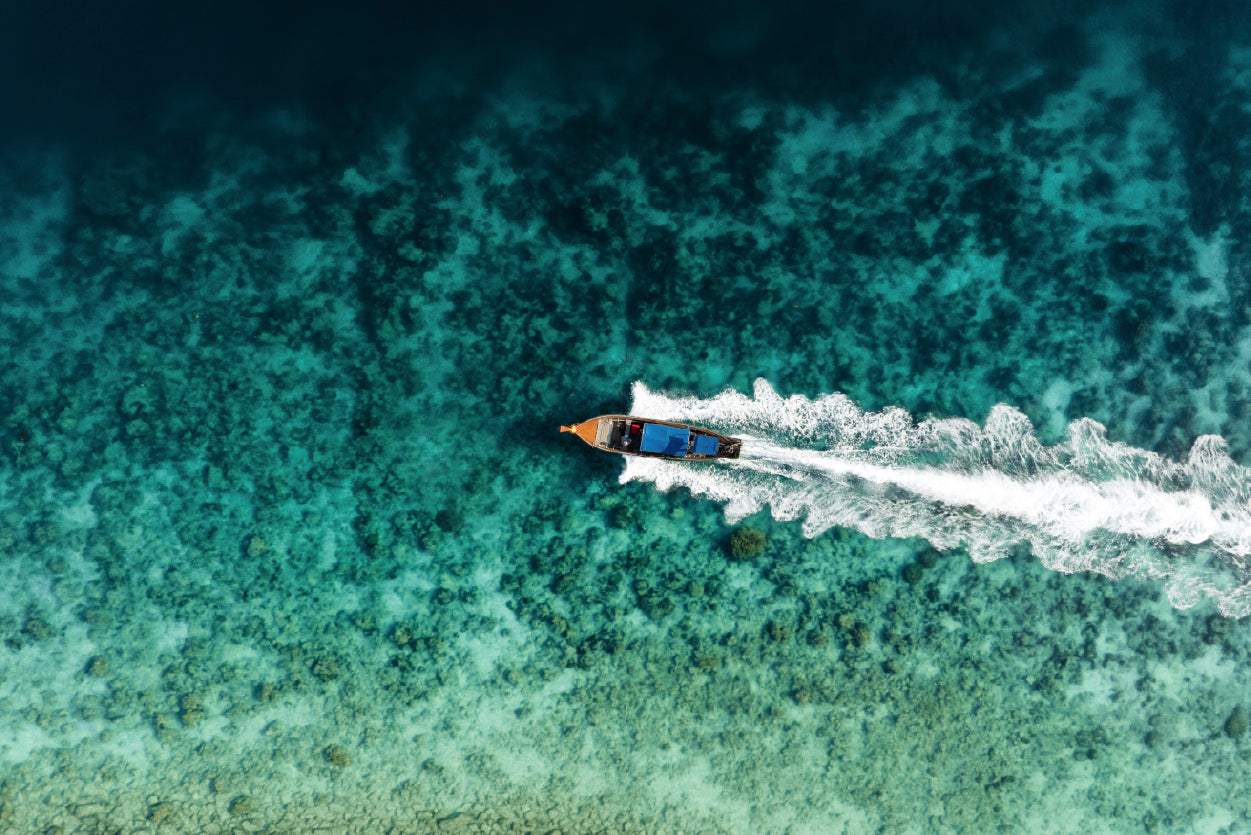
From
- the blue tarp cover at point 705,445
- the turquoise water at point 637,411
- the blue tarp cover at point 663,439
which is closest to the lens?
the blue tarp cover at point 663,439

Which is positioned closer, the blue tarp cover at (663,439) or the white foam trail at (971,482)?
the blue tarp cover at (663,439)

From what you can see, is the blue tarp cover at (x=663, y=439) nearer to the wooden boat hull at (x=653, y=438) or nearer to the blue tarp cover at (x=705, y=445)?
the wooden boat hull at (x=653, y=438)

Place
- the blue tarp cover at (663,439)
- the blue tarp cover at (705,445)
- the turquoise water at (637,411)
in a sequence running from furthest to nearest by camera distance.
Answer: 1. the turquoise water at (637,411)
2. the blue tarp cover at (705,445)
3. the blue tarp cover at (663,439)

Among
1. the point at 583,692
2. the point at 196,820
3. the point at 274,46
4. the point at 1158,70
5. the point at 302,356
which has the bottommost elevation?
the point at 196,820

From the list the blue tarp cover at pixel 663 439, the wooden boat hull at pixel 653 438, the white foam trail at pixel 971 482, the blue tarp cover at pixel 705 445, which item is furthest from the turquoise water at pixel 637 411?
the blue tarp cover at pixel 663 439

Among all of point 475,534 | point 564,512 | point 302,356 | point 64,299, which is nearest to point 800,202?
point 564,512

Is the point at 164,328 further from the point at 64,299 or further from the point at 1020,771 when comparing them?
the point at 1020,771

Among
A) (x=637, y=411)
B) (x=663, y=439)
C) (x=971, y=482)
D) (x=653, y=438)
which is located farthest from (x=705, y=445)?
(x=971, y=482)
